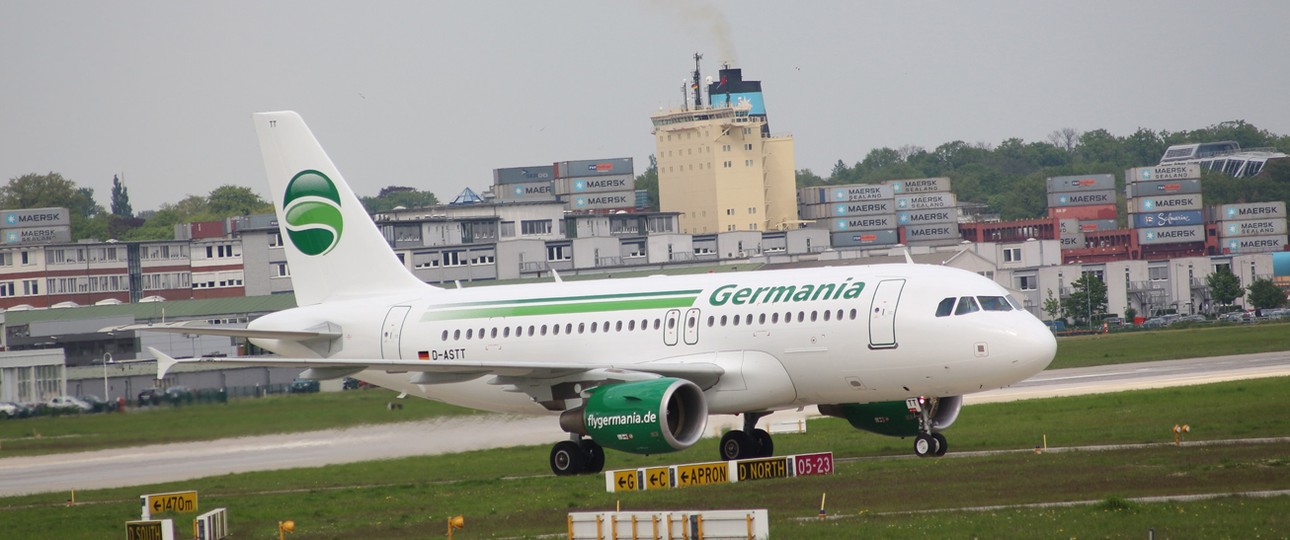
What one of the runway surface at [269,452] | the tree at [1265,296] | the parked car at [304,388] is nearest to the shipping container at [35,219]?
the tree at [1265,296]

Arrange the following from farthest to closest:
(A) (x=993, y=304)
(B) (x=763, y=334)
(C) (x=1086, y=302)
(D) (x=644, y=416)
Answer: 1. (C) (x=1086, y=302)
2. (B) (x=763, y=334)
3. (A) (x=993, y=304)
4. (D) (x=644, y=416)

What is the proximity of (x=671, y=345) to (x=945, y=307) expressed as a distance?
21.2 feet

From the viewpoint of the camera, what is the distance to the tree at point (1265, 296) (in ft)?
477

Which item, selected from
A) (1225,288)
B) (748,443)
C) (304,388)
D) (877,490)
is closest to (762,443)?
(748,443)

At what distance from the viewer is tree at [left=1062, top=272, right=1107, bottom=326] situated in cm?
14038

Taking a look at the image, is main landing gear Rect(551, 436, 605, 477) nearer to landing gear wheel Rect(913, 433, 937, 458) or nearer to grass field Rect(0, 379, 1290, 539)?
grass field Rect(0, 379, 1290, 539)

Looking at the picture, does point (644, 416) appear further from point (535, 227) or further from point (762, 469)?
point (535, 227)

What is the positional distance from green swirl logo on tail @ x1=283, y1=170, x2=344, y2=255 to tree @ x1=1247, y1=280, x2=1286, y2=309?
395 ft

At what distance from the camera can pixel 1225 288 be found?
151 metres

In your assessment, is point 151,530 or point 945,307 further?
point 945,307

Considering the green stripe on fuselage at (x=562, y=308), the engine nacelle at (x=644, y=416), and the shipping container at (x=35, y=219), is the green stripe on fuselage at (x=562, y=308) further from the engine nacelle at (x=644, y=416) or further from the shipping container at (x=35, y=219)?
the shipping container at (x=35, y=219)

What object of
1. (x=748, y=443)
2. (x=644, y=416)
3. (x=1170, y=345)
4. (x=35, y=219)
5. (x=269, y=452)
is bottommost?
(x=1170, y=345)


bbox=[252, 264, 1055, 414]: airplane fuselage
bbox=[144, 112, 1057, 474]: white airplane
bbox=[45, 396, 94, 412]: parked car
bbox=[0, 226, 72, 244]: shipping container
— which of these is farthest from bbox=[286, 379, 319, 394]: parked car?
Answer: bbox=[0, 226, 72, 244]: shipping container

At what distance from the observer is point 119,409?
51.2 metres
